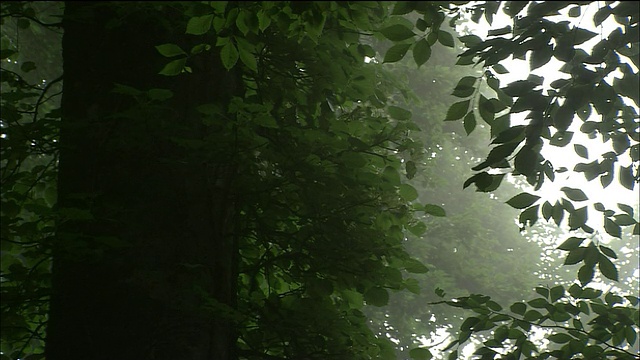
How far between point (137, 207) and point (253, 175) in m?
0.63

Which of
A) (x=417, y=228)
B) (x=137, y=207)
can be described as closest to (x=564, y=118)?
(x=417, y=228)

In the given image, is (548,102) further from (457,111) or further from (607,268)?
(607,268)

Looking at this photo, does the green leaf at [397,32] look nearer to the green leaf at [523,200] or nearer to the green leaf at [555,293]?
the green leaf at [523,200]

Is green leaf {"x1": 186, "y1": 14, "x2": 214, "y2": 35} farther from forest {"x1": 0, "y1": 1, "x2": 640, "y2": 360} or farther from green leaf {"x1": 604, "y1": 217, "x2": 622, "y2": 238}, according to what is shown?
green leaf {"x1": 604, "y1": 217, "x2": 622, "y2": 238}

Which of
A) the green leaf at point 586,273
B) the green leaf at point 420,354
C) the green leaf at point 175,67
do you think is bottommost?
the green leaf at point 420,354

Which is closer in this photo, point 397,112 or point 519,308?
point 519,308

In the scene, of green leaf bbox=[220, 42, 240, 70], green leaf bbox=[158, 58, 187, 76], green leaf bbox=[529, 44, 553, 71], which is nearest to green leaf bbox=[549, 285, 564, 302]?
green leaf bbox=[529, 44, 553, 71]

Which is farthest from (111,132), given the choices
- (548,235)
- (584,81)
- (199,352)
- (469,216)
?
(548,235)

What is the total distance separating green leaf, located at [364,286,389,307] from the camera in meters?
3.43

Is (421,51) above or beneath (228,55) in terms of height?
above

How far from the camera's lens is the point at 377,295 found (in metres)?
3.43

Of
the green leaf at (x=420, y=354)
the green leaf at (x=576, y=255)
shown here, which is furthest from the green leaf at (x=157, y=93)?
the green leaf at (x=576, y=255)

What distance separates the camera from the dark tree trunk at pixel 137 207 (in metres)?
2.75

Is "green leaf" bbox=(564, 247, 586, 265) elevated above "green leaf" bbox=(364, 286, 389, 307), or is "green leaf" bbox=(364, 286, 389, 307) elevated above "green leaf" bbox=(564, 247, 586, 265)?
"green leaf" bbox=(564, 247, 586, 265)
